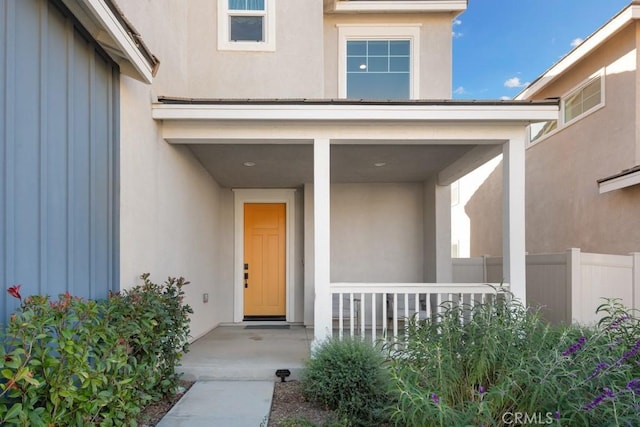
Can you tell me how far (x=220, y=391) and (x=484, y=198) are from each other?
36.3 feet

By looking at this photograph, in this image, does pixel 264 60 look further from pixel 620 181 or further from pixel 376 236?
pixel 620 181

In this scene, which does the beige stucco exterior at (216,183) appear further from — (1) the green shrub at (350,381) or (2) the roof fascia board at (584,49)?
(2) the roof fascia board at (584,49)

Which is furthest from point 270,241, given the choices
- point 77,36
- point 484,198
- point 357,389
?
point 484,198

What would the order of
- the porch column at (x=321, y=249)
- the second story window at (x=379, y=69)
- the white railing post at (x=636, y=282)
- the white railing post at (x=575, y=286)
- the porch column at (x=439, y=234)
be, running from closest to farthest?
the porch column at (x=321, y=249)
the white railing post at (x=575, y=286)
the white railing post at (x=636, y=282)
the porch column at (x=439, y=234)
the second story window at (x=379, y=69)

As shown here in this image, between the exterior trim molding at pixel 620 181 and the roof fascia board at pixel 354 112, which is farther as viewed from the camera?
the exterior trim molding at pixel 620 181

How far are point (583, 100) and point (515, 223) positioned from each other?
238 inches

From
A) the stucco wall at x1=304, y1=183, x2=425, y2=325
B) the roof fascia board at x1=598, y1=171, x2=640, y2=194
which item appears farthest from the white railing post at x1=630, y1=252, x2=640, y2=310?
the stucco wall at x1=304, y1=183, x2=425, y2=325

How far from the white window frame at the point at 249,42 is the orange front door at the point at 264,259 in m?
3.00

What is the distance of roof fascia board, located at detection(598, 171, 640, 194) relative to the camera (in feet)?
20.4

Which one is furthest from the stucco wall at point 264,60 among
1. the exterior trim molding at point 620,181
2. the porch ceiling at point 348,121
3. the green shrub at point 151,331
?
the exterior trim molding at point 620,181

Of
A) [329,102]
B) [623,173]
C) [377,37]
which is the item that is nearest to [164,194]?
[329,102]

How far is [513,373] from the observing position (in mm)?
2441

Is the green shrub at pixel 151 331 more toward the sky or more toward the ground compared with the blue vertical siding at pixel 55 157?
more toward the ground

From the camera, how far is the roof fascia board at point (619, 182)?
6214 mm
